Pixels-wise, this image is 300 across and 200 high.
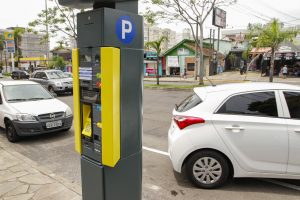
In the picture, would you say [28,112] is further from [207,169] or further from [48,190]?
[207,169]

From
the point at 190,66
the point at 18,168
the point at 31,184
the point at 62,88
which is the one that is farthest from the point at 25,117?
the point at 190,66

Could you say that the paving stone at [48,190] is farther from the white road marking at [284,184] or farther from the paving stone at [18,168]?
the white road marking at [284,184]

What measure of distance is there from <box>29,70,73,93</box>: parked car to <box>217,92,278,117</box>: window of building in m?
14.2

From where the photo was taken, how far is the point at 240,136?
3.77 metres

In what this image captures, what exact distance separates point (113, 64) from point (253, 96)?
8.25 ft

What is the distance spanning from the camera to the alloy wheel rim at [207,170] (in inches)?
153

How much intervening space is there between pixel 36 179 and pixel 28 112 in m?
2.73

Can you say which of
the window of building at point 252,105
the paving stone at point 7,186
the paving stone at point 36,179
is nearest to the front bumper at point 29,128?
the paving stone at point 36,179

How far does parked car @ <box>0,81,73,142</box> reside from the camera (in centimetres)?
629

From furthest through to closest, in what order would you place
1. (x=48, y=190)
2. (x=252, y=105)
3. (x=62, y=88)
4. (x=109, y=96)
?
(x=62, y=88), (x=252, y=105), (x=48, y=190), (x=109, y=96)

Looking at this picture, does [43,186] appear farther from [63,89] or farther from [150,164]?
[63,89]

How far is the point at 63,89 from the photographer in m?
16.6

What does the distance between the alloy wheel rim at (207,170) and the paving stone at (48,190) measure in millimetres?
1969

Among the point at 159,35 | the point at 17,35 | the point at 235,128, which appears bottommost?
the point at 235,128
